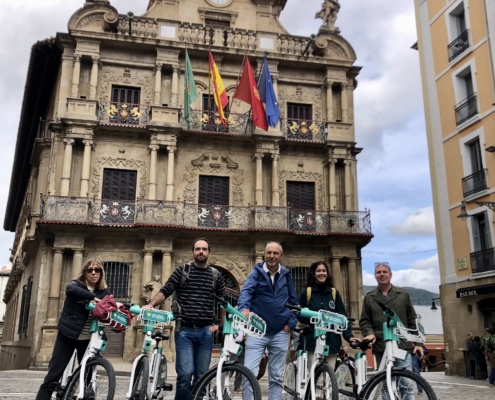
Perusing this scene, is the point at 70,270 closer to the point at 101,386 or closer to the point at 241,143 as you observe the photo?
the point at 241,143

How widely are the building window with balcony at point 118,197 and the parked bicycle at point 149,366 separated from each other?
51.8 feet

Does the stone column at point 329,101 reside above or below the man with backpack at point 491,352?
above

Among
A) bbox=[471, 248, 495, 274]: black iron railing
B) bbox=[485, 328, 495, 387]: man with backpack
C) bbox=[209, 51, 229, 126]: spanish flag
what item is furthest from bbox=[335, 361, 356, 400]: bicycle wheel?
bbox=[209, 51, 229, 126]: spanish flag

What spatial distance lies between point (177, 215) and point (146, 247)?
1.73m

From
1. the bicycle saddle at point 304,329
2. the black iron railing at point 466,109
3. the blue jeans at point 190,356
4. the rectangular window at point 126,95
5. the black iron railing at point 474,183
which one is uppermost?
the rectangular window at point 126,95

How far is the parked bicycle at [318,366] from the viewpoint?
5.66m

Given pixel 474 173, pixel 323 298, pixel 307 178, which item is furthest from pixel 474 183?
pixel 323 298

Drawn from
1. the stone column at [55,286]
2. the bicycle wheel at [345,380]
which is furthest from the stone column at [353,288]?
the bicycle wheel at [345,380]

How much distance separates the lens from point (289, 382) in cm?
645

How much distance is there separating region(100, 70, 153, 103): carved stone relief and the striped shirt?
18.0 m

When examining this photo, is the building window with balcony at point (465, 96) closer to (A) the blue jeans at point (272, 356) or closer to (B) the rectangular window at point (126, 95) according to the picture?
(B) the rectangular window at point (126, 95)

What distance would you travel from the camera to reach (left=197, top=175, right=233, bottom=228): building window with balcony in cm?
2206

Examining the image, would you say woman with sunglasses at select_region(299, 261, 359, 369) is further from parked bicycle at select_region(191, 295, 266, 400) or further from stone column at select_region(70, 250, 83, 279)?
stone column at select_region(70, 250, 83, 279)

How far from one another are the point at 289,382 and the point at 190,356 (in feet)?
4.24
